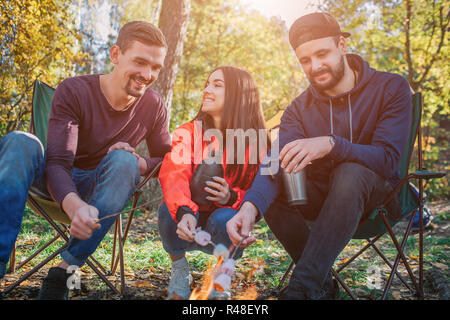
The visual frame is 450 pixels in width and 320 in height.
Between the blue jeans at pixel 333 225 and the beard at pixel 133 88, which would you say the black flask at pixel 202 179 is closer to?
the blue jeans at pixel 333 225

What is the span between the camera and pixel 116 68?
2086 mm

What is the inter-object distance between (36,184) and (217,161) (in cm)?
92

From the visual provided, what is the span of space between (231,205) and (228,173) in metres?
0.22

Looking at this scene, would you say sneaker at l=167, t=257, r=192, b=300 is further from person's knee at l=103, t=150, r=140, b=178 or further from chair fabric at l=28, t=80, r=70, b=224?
chair fabric at l=28, t=80, r=70, b=224

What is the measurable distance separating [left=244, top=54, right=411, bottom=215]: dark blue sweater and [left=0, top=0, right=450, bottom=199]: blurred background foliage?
198 inches

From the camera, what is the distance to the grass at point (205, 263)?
2.08 metres

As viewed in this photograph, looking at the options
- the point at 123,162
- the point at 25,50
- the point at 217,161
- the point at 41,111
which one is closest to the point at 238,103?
the point at 217,161

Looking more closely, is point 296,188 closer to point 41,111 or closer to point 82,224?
point 82,224

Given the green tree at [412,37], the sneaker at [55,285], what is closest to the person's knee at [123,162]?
the sneaker at [55,285]

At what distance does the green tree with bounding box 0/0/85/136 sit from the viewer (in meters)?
5.19

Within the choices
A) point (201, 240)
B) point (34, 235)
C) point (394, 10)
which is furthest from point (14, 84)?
point (394, 10)

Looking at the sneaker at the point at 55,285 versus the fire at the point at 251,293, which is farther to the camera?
the fire at the point at 251,293

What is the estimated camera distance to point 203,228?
6.09 feet

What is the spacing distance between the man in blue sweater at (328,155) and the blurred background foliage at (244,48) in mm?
4987
